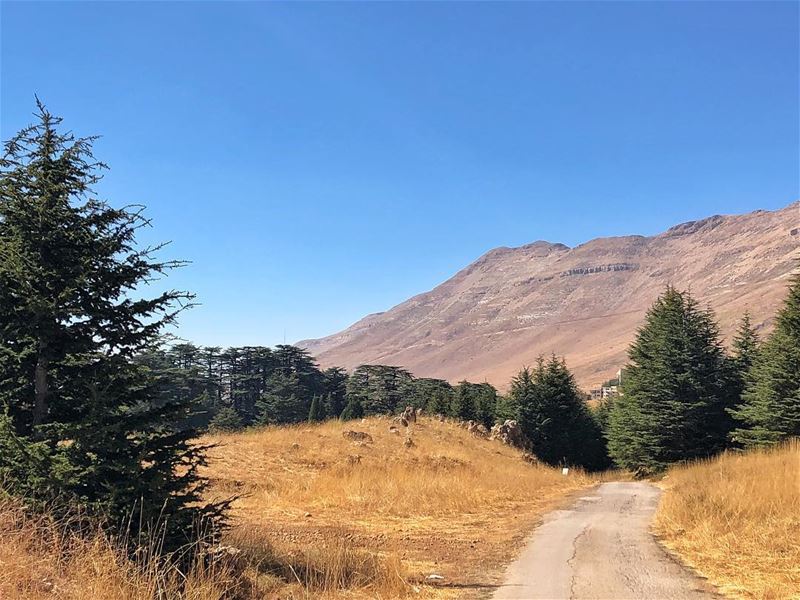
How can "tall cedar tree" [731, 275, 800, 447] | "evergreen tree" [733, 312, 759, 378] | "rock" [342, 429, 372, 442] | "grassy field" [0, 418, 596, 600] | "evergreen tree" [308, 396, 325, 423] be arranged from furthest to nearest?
"evergreen tree" [308, 396, 325, 423]
"evergreen tree" [733, 312, 759, 378]
"rock" [342, 429, 372, 442]
"tall cedar tree" [731, 275, 800, 447]
"grassy field" [0, 418, 596, 600]

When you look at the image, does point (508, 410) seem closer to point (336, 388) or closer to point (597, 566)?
point (597, 566)

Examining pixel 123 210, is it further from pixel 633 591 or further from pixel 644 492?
pixel 644 492

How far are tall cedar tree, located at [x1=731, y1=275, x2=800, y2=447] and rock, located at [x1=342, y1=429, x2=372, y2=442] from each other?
49.7ft

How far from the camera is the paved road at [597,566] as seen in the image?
6.08 metres

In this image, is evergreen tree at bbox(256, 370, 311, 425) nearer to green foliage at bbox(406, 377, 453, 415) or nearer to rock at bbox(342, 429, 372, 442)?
green foliage at bbox(406, 377, 453, 415)

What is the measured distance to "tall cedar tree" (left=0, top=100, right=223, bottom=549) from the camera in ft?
16.6

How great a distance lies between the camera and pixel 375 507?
1236cm

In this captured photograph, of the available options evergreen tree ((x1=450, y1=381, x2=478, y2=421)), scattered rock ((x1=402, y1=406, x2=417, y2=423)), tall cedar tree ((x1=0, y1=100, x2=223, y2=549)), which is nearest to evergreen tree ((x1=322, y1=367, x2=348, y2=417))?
evergreen tree ((x1=450, y1=381, x2=478, y2=421))

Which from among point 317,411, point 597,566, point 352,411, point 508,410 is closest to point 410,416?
point 508,410

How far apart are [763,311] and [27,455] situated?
19034cm

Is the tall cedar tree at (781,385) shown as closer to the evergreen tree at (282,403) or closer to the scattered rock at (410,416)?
the scattered rock at (410,416)

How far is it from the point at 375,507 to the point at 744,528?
7.38 metres

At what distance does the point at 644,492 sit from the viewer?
17375 millimetres

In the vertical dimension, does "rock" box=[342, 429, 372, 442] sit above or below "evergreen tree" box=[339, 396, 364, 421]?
above
